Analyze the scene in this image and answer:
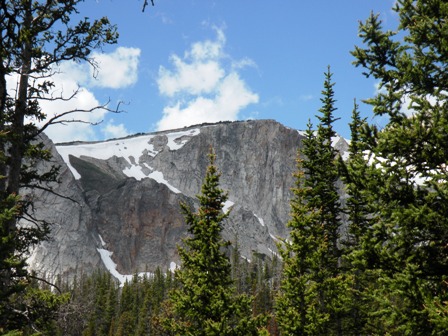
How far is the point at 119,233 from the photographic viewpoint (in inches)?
6983

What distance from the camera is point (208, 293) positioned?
51.6 feet

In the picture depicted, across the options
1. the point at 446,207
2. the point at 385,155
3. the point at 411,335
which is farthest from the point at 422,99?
the point at 411,335

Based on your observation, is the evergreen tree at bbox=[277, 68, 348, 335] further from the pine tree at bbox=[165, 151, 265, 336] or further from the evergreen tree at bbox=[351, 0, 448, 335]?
the evergreen tree at bbox=[351, 0, 448, 335]

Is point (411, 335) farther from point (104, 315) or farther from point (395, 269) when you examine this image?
point (104, 315)

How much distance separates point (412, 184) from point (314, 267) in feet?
33.7

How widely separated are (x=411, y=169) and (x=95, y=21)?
9.16 meters

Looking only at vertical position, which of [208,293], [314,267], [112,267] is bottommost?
[208,293]

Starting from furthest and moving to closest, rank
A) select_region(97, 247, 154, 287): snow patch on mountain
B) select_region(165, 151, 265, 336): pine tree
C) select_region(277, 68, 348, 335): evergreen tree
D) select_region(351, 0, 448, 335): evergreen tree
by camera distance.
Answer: select_region(97, 247, 154, 287): snow patch on mountain < select_region(277, 68, 348, 335): evergreen tree < select_region(165, 151, 265, 336): pine tree < select_region(351, 0, 448, 335): evergreen tree

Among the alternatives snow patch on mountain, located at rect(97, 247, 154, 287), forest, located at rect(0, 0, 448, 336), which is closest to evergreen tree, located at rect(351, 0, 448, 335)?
forest, located at rect(0, 0, 448, 336)

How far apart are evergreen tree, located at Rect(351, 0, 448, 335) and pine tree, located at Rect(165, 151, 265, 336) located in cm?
791

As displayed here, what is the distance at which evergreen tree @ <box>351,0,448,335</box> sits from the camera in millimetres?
7719

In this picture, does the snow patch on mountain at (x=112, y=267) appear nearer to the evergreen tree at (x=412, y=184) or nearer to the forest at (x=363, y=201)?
the forest at (x=363, y=201)

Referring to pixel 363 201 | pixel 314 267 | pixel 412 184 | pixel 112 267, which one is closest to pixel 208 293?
pixel 314 267

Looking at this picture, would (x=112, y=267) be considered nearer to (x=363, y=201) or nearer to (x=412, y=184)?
(x=363, y=201)
